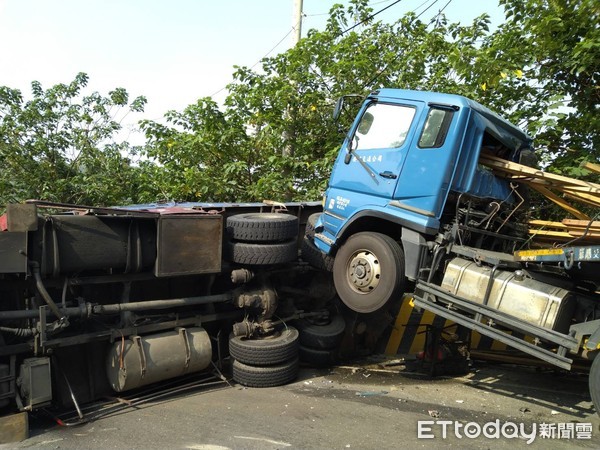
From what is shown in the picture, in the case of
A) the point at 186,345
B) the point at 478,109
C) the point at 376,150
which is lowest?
the point at 186,345

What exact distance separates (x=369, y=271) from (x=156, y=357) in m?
2.31

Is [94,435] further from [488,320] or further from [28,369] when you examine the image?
[488,320]

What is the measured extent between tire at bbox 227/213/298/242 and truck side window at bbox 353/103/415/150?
1.18 m

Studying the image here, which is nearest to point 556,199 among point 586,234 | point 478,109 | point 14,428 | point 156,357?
point 586,234

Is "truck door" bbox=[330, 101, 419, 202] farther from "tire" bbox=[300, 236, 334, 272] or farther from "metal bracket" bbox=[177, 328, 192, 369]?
"metal bracket" bbox=[177, 328, 192, 369]

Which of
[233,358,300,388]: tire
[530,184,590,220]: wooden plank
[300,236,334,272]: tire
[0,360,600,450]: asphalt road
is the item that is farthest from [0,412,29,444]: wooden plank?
[530,184,590,220]: wooden plank

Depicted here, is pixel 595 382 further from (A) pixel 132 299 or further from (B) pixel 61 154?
(B) pixel 61 154

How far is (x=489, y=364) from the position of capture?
20.7ft

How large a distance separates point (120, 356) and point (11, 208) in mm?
1688

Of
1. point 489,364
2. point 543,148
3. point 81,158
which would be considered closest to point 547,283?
point 489,364

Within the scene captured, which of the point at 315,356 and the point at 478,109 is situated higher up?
the point at 478,109

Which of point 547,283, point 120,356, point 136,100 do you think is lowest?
point 120,356

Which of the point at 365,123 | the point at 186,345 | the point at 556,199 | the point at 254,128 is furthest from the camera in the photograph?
the point at 254,128

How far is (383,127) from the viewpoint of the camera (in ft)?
16.8
